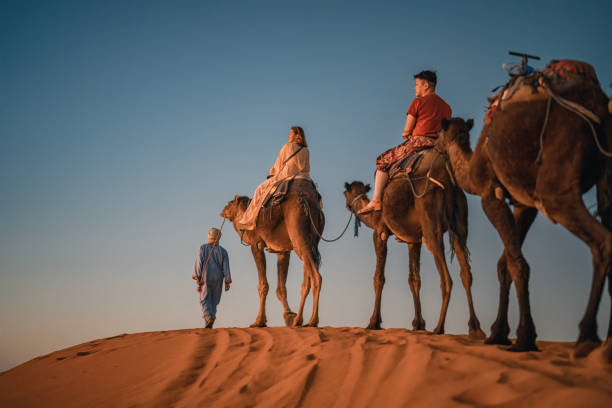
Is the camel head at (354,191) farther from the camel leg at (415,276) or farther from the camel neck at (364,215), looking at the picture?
the camel leg at (415,276)

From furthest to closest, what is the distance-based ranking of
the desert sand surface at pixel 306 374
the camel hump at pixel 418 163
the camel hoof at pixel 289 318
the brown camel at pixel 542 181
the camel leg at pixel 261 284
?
the camel hoof at pixel 289 318 < the camel leg at pixel 261 284 < the camel hump at pixel 418 163 < the brown camel at pixel 542 181 < the desert sand surface at pixel 306 374

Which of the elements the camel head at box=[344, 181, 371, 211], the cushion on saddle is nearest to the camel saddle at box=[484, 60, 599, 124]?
the cushion on saddle

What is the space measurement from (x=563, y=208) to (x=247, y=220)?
7685mm

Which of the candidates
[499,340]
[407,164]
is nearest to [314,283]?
[407,164]

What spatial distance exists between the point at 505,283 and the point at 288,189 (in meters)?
5.69

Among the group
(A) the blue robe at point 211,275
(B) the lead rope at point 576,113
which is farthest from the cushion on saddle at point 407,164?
(A) the blue robe at point 211,275

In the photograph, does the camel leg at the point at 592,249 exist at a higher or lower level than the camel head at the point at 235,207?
lower

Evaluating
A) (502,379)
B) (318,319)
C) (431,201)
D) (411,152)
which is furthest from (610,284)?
(318,319)

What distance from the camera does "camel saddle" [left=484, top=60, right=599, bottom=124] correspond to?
16.3 ft

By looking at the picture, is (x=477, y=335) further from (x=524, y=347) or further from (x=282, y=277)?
(x=282, y=277)

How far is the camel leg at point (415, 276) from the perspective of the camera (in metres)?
9.25

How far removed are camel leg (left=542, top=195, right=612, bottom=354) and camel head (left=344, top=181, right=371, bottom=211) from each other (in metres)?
6.40

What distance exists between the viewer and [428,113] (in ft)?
29.2

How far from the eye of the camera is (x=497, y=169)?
554 cm
